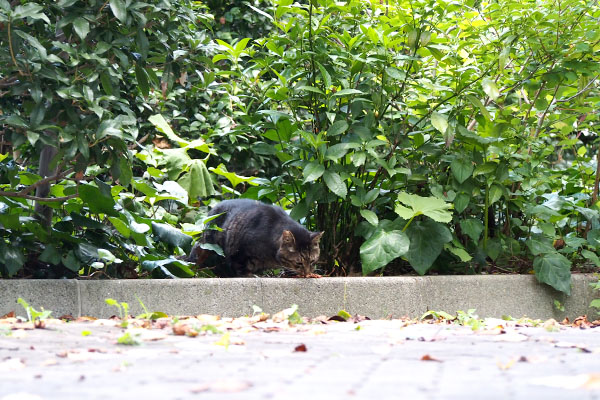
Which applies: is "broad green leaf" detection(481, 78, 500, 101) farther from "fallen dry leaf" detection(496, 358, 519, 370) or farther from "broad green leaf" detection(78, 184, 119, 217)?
"fallen dry leaf" detection(496, 358, 519, 370)

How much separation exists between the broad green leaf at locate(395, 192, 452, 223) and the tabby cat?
2.46ft

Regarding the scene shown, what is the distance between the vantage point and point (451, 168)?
5.27 m

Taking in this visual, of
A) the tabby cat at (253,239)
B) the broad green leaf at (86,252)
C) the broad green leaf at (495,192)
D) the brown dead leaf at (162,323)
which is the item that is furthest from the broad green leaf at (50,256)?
the broad green leaf at (495,192)

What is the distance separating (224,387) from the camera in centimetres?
193

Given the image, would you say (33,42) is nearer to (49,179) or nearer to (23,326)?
(49,179)

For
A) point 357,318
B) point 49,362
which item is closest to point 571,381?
point 49,362

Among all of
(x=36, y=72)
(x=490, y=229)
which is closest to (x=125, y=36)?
(x=36, y=72)

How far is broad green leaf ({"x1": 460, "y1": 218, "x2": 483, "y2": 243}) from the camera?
5.27m

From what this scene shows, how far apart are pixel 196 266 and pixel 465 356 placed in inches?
120

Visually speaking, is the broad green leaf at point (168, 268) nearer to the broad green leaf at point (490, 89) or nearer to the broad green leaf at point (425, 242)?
the broad green leaf at point (425, 242)

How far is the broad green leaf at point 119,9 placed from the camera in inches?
143

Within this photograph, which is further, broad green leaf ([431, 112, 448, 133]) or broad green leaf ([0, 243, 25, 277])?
broad green leaf ([431, 112, 448, 133])

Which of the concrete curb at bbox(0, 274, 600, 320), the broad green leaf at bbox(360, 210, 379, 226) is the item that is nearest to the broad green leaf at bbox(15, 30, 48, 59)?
the concrete curb at bbox(0, 274, 600, 320)

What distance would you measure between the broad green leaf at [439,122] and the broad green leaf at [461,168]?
1.07 ft
